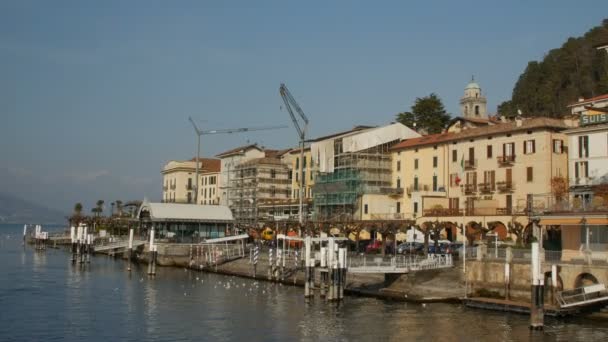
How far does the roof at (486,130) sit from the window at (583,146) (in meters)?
7.05

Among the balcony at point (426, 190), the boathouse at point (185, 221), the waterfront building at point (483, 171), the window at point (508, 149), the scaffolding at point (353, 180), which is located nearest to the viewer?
the waterfront building at point (483, 171)

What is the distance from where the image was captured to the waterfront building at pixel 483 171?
2798 inches

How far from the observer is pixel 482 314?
146ft

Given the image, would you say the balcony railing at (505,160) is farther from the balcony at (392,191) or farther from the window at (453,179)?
the balcony at (392,191)

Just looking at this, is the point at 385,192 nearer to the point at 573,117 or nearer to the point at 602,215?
the point at 573,117

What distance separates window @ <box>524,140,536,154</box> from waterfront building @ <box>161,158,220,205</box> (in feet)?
255

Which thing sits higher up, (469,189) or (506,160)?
(506,160)

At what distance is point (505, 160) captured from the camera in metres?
74.8

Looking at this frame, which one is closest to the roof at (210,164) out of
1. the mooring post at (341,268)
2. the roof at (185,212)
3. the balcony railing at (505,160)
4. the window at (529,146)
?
the roof at (185,212)

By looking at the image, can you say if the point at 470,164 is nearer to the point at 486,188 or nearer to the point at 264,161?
the point at 486,188

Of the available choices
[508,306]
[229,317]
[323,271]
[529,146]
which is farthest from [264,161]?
[508,306]

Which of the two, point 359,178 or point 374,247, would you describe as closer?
point 374,247

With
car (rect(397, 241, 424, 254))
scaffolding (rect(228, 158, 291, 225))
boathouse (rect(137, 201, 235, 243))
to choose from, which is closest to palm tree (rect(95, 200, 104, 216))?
scaffolding (rect(228, 158, 291, 225))

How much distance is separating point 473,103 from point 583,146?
78474 millimetres
